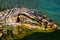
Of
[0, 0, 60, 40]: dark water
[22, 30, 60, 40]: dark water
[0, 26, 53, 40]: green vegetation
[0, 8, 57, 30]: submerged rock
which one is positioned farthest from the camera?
[0, 0, 60, 40]: dark water

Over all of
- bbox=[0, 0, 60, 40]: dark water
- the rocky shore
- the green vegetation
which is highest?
the rocky shore

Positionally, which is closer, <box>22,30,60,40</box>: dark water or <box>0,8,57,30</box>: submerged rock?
<box>0,8,57,30</box>: submerged rock

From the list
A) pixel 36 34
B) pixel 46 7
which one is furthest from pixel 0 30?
pixel 46 7

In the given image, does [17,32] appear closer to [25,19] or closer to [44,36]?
[25,19]

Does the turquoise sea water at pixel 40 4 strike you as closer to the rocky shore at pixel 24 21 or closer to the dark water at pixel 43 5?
the dark water at pixel 43 5

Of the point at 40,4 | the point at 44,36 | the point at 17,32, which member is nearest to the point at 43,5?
the point at 40,4

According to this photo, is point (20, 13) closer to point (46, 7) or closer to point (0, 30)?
point (0, 30)

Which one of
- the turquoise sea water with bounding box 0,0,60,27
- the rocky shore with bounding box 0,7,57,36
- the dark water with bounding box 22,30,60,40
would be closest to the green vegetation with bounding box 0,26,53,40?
the rocky shore with bounding box 0,7,57,36

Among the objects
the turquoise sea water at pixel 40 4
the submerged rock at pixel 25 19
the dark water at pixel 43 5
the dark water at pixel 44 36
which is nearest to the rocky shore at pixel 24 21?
the submerged rock at pixel 25 19

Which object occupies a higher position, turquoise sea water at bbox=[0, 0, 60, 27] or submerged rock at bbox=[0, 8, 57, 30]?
submerged rock at bbox=[0, 8, 57, 30]

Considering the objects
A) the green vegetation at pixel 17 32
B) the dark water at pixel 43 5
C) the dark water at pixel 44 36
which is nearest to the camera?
the green vegetation at pixel 17 32

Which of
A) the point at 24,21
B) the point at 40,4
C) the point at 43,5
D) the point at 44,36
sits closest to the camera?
the point at 24,21

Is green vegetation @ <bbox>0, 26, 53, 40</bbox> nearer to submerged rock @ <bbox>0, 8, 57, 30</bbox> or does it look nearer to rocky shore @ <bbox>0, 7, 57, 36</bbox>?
rocky shore @ <bbox>0, 7, 57, 36</bbox>
